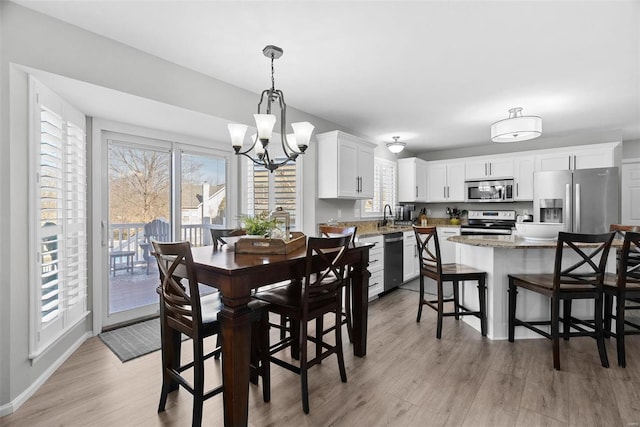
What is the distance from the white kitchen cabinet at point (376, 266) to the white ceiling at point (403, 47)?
5.69 ft

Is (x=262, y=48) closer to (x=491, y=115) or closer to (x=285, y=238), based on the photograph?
(x=285, y=238)

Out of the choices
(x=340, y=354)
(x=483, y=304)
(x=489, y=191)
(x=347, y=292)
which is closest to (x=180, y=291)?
(x=340, y=354)

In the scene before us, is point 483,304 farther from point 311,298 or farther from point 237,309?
point 237,309

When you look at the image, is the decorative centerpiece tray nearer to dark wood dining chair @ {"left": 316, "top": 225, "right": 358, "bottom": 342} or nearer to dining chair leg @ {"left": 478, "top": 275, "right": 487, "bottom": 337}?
dark wood dining chair @ {"left": 316, "top": 225, "right": 358, "bottom": 342}

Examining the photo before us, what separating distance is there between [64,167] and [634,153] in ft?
26.2

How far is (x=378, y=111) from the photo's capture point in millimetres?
4047

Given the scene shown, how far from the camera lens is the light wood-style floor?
1834 millimetres

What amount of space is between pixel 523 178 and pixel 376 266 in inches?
128

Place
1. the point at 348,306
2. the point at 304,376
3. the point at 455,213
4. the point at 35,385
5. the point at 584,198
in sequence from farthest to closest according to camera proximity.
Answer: the point at 455,213 → the point at 584,198 → the point at 348,306 → the point at 35,385 → the point at 304,376

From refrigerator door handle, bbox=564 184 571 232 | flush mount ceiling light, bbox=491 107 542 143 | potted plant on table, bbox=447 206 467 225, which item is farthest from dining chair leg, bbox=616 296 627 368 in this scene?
potted plant on table, bbox=447 206 467 225

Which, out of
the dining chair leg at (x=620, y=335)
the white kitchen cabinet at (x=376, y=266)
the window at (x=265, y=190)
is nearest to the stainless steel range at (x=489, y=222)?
the white kitchen cabinet at (x=376, y=266)

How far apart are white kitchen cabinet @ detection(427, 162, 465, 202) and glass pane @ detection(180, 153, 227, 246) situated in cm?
426

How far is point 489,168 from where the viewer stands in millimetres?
5727

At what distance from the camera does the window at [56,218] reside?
2080 mm
